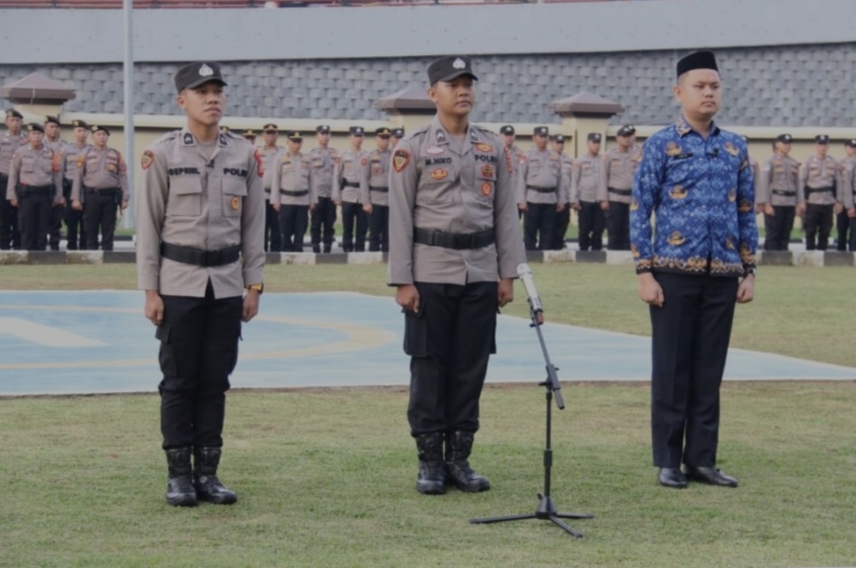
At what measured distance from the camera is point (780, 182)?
28.4 m

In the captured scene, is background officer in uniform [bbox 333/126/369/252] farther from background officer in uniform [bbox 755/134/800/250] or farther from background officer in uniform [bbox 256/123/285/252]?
background officer in uniform [bbox 755/134/800/250]

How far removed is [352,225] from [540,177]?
305cm

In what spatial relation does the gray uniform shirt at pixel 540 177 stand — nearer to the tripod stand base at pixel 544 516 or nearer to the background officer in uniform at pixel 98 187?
the background officer in uniform at pixel 98 187

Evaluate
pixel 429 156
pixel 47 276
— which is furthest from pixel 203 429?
pixel 47 276

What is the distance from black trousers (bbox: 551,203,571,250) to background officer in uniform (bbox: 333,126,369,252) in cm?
301

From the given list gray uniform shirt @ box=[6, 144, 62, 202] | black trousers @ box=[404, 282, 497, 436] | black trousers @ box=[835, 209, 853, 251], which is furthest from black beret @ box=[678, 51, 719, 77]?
black trousers @ box=[835, 209, 853, 251]

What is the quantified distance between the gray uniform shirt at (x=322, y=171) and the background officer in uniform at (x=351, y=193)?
0.40 feet

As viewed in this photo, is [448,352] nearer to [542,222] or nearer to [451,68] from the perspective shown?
[451,68]

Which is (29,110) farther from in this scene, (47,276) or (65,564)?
(65,564)

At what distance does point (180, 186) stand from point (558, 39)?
1271 inches

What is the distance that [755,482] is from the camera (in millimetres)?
8609

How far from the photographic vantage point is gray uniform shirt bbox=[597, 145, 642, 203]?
91.3ft

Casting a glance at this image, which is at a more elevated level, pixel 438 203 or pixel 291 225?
pixel 438 203

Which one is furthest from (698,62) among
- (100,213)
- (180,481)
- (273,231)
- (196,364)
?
(273,231)
